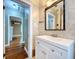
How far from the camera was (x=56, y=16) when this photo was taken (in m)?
2.53

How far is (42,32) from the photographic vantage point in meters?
3.41

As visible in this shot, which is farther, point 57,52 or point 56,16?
point 56,16

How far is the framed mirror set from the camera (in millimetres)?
2244

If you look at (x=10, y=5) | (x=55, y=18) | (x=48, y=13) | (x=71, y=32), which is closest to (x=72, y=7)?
(x=71, y=32)

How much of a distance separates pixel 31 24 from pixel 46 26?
21.2 inches

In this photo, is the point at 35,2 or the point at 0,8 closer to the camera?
the point at 0,8

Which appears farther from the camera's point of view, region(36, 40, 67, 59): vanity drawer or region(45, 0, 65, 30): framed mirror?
region(45, 0, 65, 30): framed mirror

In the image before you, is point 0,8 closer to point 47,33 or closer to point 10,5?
point 47,33

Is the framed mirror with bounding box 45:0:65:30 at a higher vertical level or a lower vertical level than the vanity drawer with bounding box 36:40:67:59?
higher

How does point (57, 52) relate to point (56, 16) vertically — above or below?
below

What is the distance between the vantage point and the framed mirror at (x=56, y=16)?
2.24 metres

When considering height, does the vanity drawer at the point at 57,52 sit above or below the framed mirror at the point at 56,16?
below

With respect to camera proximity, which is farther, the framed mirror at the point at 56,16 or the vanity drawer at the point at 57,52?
the framed mirror at the point at 56,16
